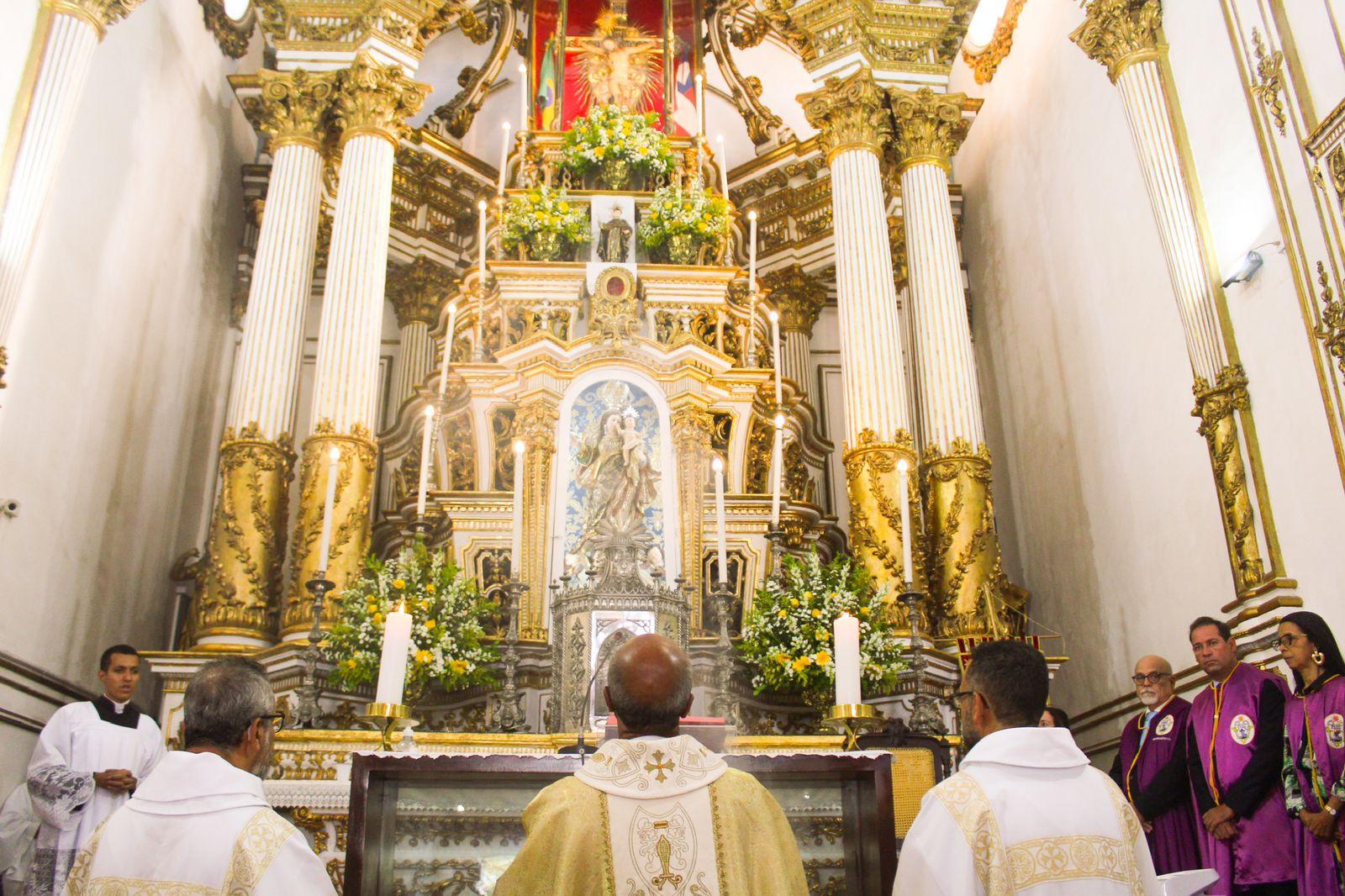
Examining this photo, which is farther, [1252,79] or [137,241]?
[137,241]

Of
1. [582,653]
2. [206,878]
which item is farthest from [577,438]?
[206,878]

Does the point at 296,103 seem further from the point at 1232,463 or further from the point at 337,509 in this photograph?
the point at 1232,463

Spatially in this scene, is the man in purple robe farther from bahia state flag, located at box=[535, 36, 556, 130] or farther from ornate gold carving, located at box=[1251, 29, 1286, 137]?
bahia state flag, located at box=[535, 36, 556, 130]

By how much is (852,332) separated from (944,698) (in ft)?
9.74

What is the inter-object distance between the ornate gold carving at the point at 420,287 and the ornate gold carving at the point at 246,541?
3.56m

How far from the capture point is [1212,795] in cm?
511

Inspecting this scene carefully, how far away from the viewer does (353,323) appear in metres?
8.59

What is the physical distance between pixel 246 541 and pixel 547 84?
558cm

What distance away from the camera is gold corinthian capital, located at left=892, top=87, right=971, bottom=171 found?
9.77m

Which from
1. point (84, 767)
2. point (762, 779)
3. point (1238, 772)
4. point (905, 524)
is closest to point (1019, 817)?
point (762, 779)

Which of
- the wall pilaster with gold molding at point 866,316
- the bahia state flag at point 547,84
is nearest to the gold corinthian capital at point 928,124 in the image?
the wall pilaster with gold molding at point 866,316

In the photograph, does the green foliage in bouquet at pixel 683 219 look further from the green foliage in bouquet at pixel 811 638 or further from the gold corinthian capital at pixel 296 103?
the green foliage in bouquet at pixel 811 638

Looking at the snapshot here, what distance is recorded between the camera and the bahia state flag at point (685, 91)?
452 inches

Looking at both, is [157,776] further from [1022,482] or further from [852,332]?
[1022,482]
